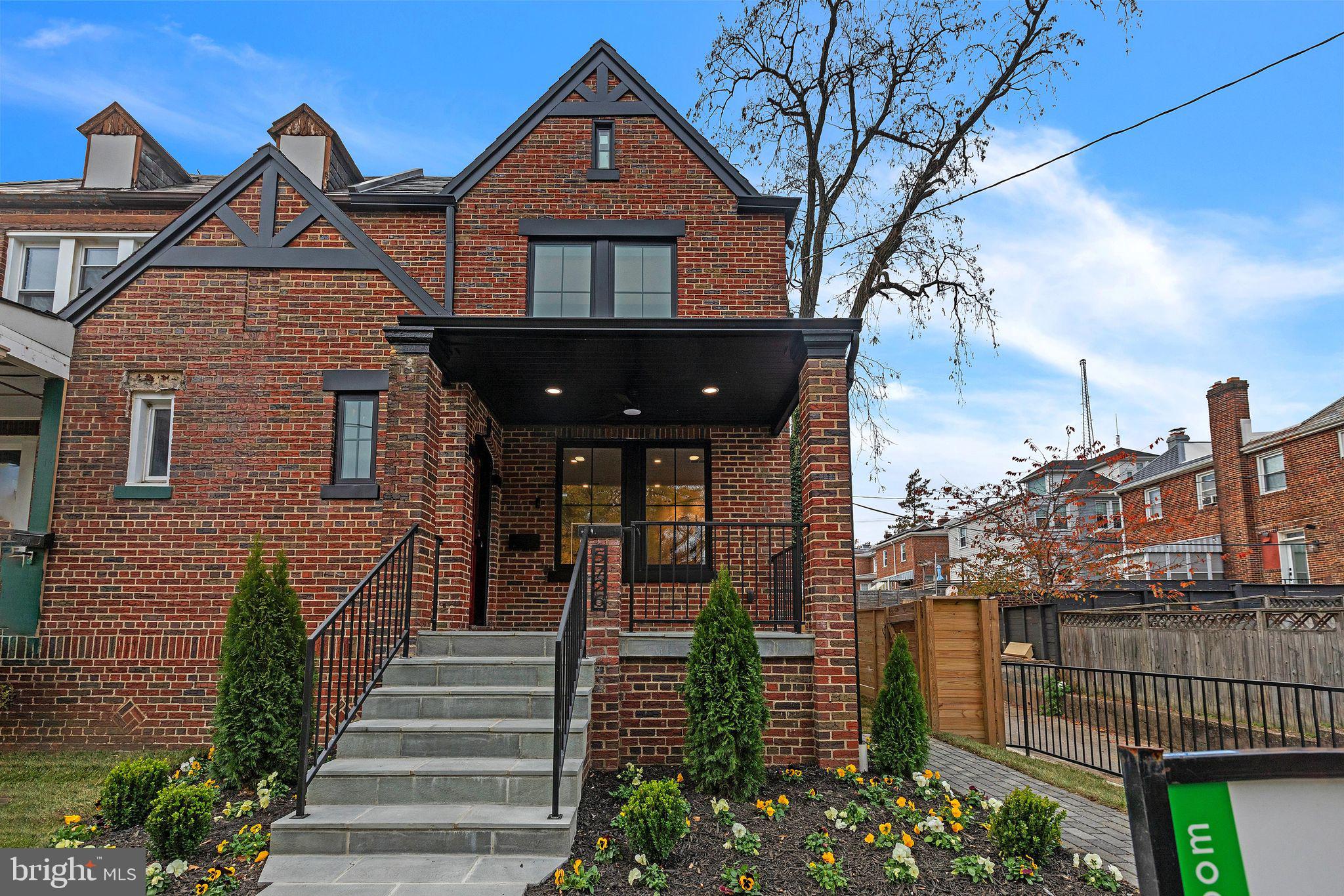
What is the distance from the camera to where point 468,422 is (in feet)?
26.7

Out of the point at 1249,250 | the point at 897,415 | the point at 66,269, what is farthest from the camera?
the point at 1249,250

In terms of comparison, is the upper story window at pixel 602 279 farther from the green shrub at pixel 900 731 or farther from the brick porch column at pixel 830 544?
the green shrub at pixel 900 731

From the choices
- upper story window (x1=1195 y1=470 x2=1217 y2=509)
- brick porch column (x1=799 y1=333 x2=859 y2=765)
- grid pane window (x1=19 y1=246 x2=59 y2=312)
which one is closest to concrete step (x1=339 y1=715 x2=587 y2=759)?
brick porch column (x1=799 y1=333 x2=859 y2=765)

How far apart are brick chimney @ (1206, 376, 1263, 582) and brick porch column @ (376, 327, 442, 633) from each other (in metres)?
23.5

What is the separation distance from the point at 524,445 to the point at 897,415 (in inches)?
328

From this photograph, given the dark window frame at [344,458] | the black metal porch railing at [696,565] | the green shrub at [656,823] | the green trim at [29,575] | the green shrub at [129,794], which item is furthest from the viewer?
the black metal porch railing at [696,565]

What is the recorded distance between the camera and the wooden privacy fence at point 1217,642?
32.9 ft

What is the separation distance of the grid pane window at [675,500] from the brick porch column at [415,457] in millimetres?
2946

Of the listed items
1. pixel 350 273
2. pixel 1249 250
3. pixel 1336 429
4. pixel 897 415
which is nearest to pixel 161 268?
pixel 350 273

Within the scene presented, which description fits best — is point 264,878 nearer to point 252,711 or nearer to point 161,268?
point 252,711

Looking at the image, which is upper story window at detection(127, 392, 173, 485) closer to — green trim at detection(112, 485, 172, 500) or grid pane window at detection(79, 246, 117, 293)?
green trim at detection(112, 485, 172, 500)

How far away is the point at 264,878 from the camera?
14.3 feet

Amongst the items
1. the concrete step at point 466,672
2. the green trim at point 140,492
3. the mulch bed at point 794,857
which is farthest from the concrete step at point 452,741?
the green trim at point 140,492

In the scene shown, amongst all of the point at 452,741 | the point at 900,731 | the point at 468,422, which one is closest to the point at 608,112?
the point at 468,422
